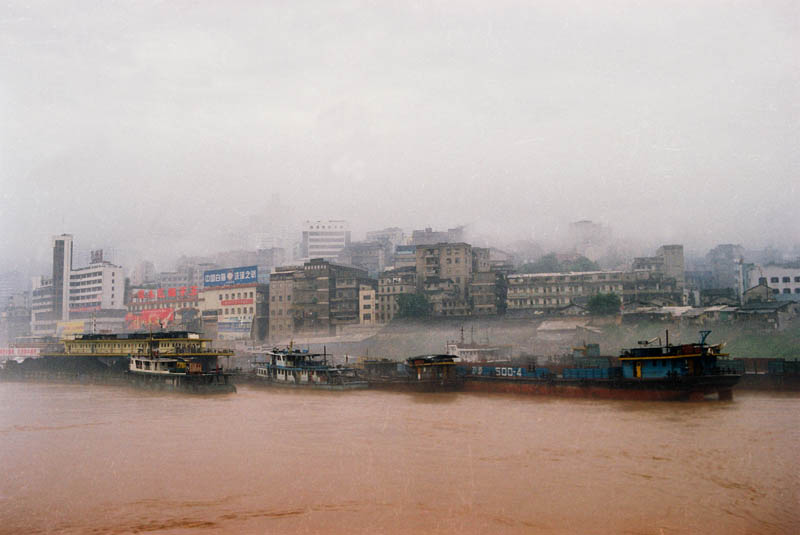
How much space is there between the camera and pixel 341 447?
13.7 metres

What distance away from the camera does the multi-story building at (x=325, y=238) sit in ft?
196

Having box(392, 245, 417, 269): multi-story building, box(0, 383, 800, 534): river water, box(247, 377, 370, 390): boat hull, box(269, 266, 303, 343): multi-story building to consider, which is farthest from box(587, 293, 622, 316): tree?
box(269, 266, 303, 343): multi-story building

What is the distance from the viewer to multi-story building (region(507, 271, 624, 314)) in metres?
38.7

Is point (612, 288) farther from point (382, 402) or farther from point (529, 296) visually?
point (382, 402)

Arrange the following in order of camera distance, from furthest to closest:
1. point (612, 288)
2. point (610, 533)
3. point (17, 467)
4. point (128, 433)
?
point (612, 288), point (128, 433), point (17, 467), point (610, 533)

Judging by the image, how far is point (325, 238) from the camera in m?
60.8

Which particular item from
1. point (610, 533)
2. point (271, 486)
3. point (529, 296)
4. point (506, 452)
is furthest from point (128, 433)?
point (529, 296)

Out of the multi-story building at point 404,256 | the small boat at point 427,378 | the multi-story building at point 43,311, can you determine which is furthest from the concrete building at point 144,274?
the small boat at point 427,378

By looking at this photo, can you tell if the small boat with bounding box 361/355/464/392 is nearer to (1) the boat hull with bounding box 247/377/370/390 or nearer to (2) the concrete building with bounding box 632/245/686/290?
→ (1) the boat hull with bounding box 247/377/370/390

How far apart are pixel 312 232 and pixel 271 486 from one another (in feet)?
169

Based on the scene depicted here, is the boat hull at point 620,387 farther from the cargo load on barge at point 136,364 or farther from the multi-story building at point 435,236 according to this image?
the multi-story building at point 435,236

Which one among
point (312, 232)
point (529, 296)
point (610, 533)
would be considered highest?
point (312, 232)

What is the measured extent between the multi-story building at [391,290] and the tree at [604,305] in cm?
1224

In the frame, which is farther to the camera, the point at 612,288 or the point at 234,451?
the point at 612,288
